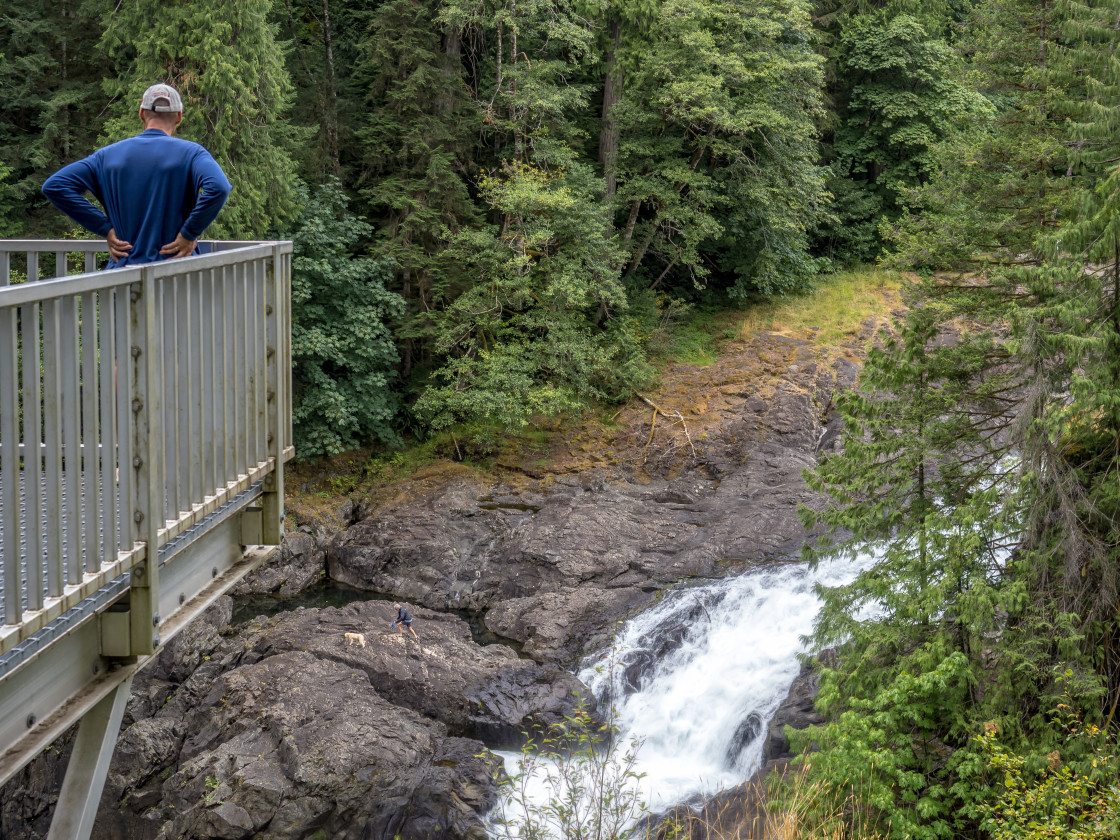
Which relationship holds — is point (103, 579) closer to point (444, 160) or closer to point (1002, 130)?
point (1002, 130)

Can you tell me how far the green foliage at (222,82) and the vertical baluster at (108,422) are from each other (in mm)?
13218

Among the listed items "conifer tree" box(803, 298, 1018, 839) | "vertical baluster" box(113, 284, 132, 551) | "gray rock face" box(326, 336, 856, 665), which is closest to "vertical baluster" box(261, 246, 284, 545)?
"vertical baluster" box(113, 284, 132, 551)

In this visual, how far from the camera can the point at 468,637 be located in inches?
554

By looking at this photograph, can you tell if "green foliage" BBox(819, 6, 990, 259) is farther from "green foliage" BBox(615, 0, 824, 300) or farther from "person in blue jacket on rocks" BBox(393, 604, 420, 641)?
"person in blue jacket on rocks" BBox(393, 604, 420, 641)

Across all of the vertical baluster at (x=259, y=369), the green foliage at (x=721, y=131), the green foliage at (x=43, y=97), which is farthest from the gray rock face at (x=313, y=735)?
the green foliage at (x=721, y=131)

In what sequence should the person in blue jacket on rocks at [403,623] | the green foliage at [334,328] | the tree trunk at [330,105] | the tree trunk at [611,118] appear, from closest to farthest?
the person in blue jacket on rocks at [403,623] → the green foliage at [334,328] → the tree trunk at [330,105] → the tree trunk at [611,118]

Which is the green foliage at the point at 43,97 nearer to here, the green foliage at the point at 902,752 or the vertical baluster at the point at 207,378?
the vertical baluster at the point at 207,378

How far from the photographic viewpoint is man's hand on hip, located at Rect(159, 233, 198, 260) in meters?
4.27

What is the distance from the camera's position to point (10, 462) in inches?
112

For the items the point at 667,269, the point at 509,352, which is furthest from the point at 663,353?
the point at 509,352

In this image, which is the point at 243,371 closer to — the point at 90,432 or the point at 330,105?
the point at 90,432

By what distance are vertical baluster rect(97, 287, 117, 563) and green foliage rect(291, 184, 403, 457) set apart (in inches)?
575

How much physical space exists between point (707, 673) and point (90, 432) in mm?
10451

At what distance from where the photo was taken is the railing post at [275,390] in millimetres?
4852
